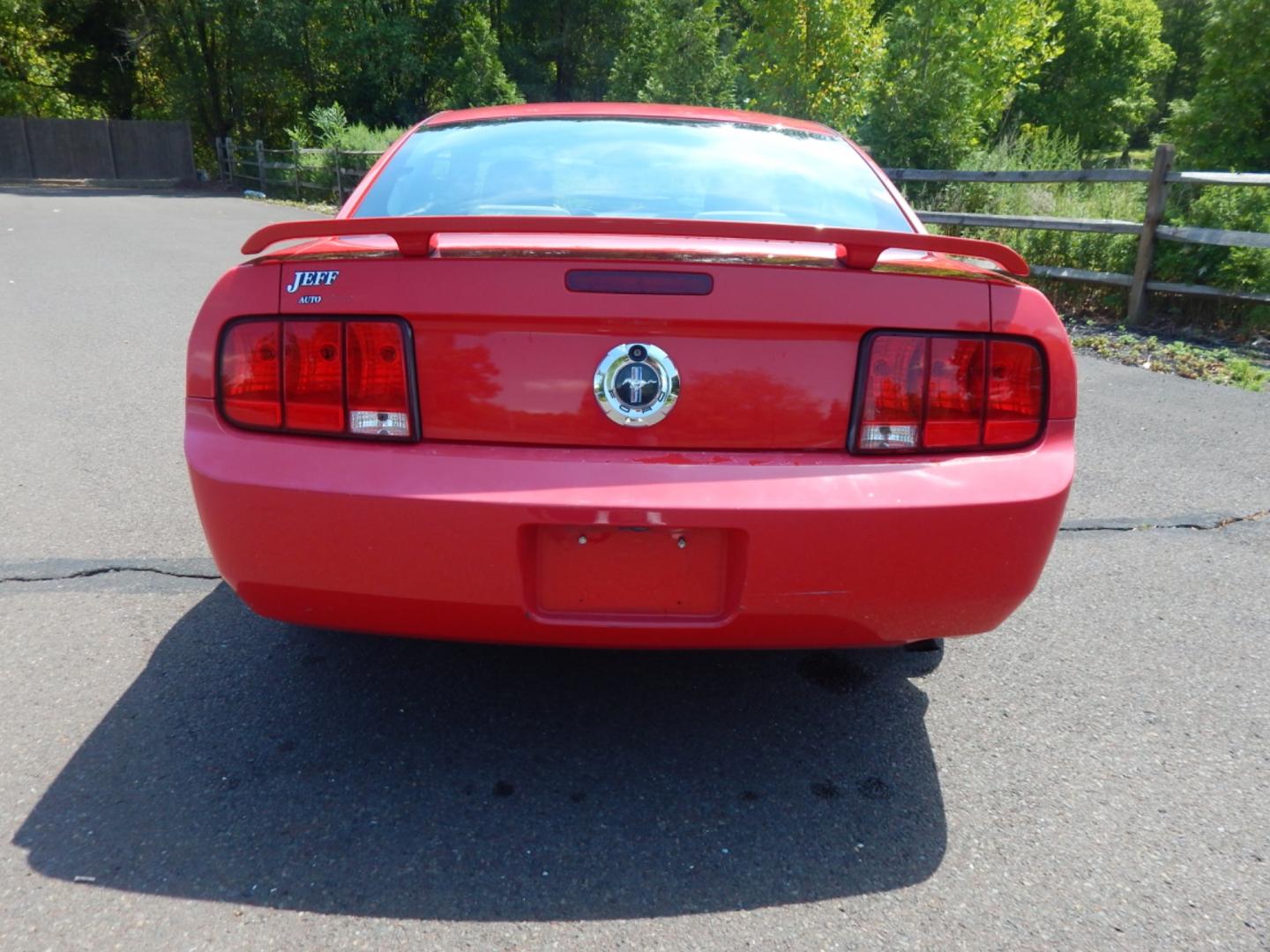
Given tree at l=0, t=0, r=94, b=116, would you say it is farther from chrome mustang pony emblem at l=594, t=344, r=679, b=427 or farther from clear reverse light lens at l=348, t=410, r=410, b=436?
chrome mustang pony emblem at l=594, t=344, r=679, b=427

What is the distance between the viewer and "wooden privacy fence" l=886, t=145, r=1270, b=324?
7.68m

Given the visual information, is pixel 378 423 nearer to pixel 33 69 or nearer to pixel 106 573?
pixel 106 573

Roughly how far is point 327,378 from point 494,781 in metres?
0.98

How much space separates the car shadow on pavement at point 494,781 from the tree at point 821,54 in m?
13.4

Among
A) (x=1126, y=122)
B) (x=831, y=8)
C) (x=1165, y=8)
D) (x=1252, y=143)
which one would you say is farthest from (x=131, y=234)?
(x=1165, y=8)

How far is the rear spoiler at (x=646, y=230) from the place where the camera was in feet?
6.42

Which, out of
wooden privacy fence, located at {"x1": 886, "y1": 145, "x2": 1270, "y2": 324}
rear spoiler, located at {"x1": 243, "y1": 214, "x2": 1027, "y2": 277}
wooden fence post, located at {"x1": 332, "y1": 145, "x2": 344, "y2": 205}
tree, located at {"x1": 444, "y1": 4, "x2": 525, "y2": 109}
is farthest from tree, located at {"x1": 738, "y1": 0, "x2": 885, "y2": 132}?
tree, located at {"x1": 444, "y1": 4, "x2": 525, "y2": 109}

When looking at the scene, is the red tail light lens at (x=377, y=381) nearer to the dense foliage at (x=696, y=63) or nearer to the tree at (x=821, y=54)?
the dense foliage at (x=696, y=63)

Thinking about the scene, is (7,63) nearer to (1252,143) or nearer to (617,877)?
(1252,143)

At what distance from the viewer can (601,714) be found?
2574 mm

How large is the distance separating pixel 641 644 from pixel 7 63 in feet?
143

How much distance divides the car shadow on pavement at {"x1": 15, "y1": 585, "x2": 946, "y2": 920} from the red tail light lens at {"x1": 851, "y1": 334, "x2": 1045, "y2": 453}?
2.76ft

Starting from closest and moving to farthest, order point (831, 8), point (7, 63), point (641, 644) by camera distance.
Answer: point (641, 644) < point (831, 8) < point (7, 63)

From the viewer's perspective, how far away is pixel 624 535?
1.97 metres
